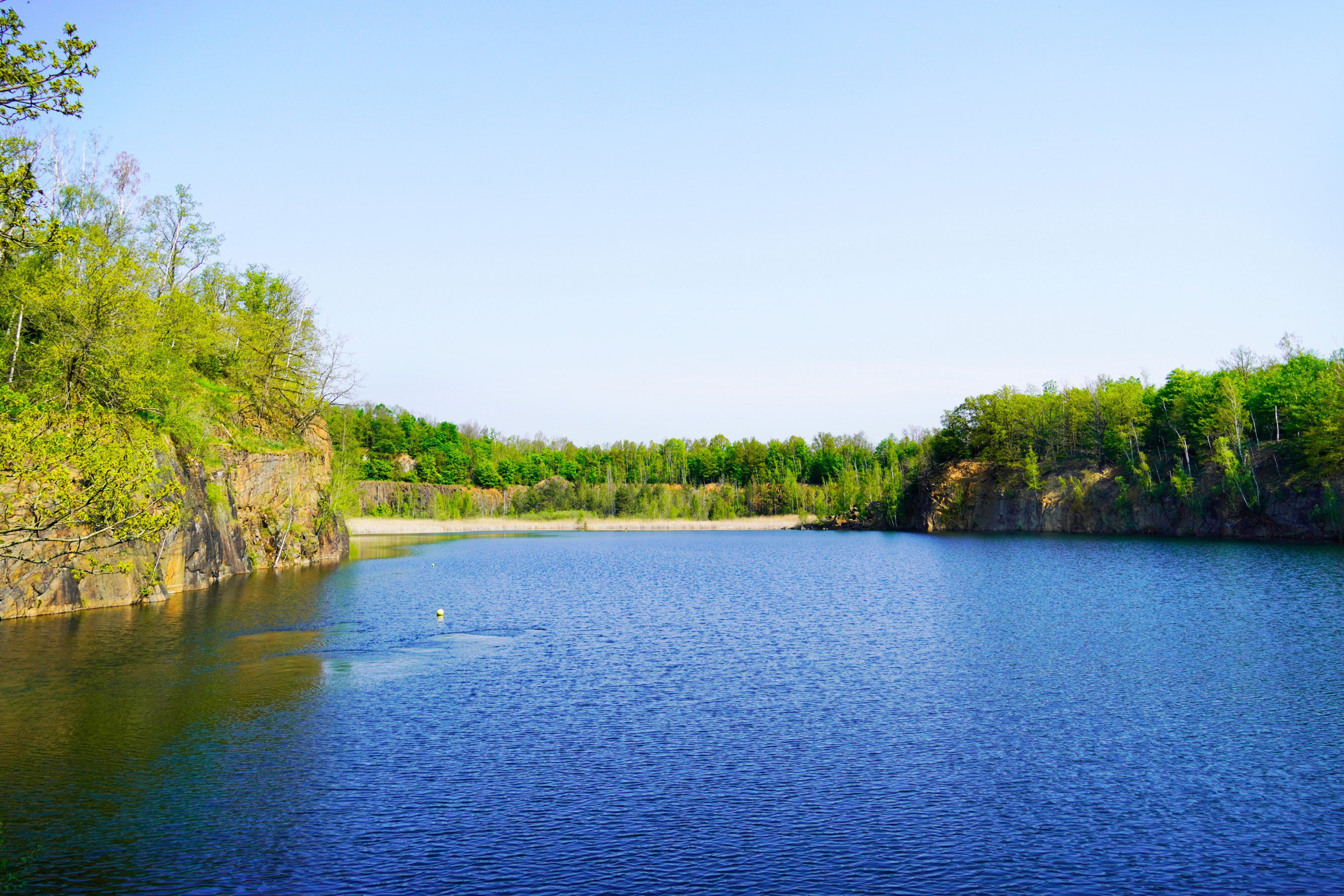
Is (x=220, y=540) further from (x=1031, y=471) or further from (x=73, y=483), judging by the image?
(x=1031, y=471)

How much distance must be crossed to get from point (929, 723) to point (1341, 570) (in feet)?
153

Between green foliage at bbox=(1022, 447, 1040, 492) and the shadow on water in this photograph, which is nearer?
the shadow on water

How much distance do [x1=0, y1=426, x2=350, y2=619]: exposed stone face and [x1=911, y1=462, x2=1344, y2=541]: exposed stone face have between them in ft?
296

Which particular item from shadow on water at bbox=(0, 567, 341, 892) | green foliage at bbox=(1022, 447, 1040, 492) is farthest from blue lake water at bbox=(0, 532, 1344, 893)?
green foliage at bbox=(1022, 447, 1040, 492)

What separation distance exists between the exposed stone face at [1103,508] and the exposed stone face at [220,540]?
90.3m

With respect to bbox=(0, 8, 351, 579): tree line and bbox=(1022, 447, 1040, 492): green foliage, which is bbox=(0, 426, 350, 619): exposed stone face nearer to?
bbox=(0, 8, 351, 579): tree line

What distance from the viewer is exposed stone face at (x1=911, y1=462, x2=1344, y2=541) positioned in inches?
3344

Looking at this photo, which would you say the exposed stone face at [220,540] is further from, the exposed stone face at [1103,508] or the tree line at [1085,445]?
the exposed stone face at [1103,508]

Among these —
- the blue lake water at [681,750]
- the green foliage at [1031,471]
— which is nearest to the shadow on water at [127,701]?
the blue lake water at [681,750]

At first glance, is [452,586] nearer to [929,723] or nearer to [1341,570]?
[929,723]

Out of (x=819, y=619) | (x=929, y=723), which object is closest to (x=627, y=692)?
(x=929, y=723)

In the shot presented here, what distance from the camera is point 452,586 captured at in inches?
2122

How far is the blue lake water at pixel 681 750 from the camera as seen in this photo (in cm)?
1361

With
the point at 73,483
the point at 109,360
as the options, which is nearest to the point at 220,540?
the point at 109,360
